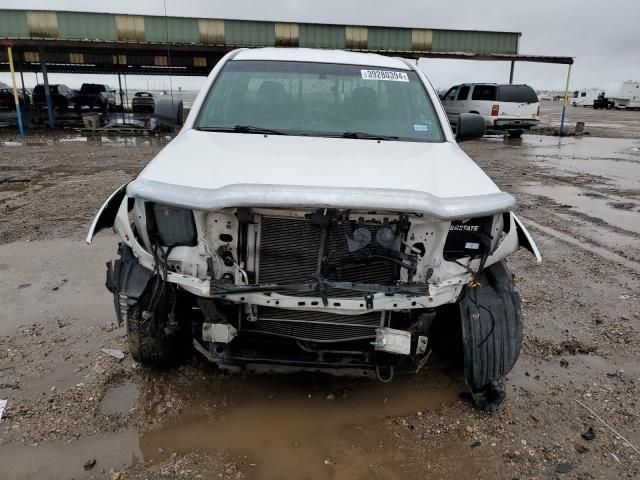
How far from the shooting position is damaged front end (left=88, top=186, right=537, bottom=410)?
2.48 meters

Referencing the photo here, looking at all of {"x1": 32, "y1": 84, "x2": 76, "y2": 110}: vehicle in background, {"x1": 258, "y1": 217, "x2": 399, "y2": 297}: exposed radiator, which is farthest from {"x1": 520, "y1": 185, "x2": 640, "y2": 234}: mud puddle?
{"x1": 32, "y1": 84, "x2": 76, "y2": 110}: vehicle in background

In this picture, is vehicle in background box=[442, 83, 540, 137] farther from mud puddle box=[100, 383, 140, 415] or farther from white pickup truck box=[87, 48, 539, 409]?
mud puddle box=[100, 383, 140, 415]

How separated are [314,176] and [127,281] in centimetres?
121

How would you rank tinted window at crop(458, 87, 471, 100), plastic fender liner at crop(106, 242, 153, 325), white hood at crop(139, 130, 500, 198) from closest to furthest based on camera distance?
1. white hood at crop(139, 130, 500, 198)
2. plastic fender liner at crop(106, 242, 153, 325)
3. tinted window at crop(458, 87, 471, 100)

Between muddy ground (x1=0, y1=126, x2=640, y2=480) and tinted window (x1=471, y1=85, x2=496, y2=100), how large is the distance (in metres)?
15.9

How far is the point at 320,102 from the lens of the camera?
3.87 meters

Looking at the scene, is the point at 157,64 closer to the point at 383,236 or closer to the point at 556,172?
the point at 556,172

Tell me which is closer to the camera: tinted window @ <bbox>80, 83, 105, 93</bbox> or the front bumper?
the front bumper

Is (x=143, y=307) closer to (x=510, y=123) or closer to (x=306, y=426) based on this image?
(x=306, y=426)

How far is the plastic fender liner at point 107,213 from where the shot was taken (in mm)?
3174

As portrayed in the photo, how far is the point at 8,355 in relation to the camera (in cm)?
354

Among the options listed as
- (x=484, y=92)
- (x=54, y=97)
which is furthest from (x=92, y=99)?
(x=484, y=92)

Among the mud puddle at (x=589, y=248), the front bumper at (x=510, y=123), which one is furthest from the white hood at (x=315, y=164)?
the front bumper at (x=510, y=123)

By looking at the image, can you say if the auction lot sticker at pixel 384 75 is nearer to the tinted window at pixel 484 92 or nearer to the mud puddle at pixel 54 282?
the mud puddle at pixel 54 282
